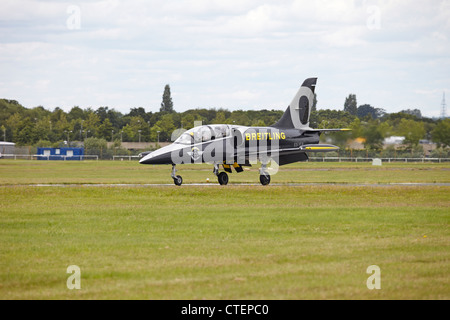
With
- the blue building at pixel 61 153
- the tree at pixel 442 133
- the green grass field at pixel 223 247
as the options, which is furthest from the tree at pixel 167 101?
the green grass field at pixel 223 247

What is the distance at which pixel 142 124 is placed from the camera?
14200 centimetres

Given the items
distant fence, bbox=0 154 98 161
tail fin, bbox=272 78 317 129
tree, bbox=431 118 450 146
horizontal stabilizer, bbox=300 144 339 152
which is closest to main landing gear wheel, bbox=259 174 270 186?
horizontal stabilizer, bbox=300 144 339 152

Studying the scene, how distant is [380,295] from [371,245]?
470 centimetres

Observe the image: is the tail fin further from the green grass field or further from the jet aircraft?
the green grass field

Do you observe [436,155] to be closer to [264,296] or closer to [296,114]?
[296,114]

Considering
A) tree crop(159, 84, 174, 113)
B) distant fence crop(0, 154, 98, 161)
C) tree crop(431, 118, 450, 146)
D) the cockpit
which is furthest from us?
tree crop(159, 84, 174, 113)

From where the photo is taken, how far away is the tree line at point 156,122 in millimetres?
66375

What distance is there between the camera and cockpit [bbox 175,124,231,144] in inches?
1313

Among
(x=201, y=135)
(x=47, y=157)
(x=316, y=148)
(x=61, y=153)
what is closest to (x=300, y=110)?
Result: (x=316, y=148)

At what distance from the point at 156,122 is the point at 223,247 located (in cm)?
12773

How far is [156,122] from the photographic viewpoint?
141m

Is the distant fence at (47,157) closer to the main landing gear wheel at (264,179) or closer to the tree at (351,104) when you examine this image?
the tree at (351,104)

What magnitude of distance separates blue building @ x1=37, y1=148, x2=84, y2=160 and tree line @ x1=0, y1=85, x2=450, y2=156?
12280 mm
